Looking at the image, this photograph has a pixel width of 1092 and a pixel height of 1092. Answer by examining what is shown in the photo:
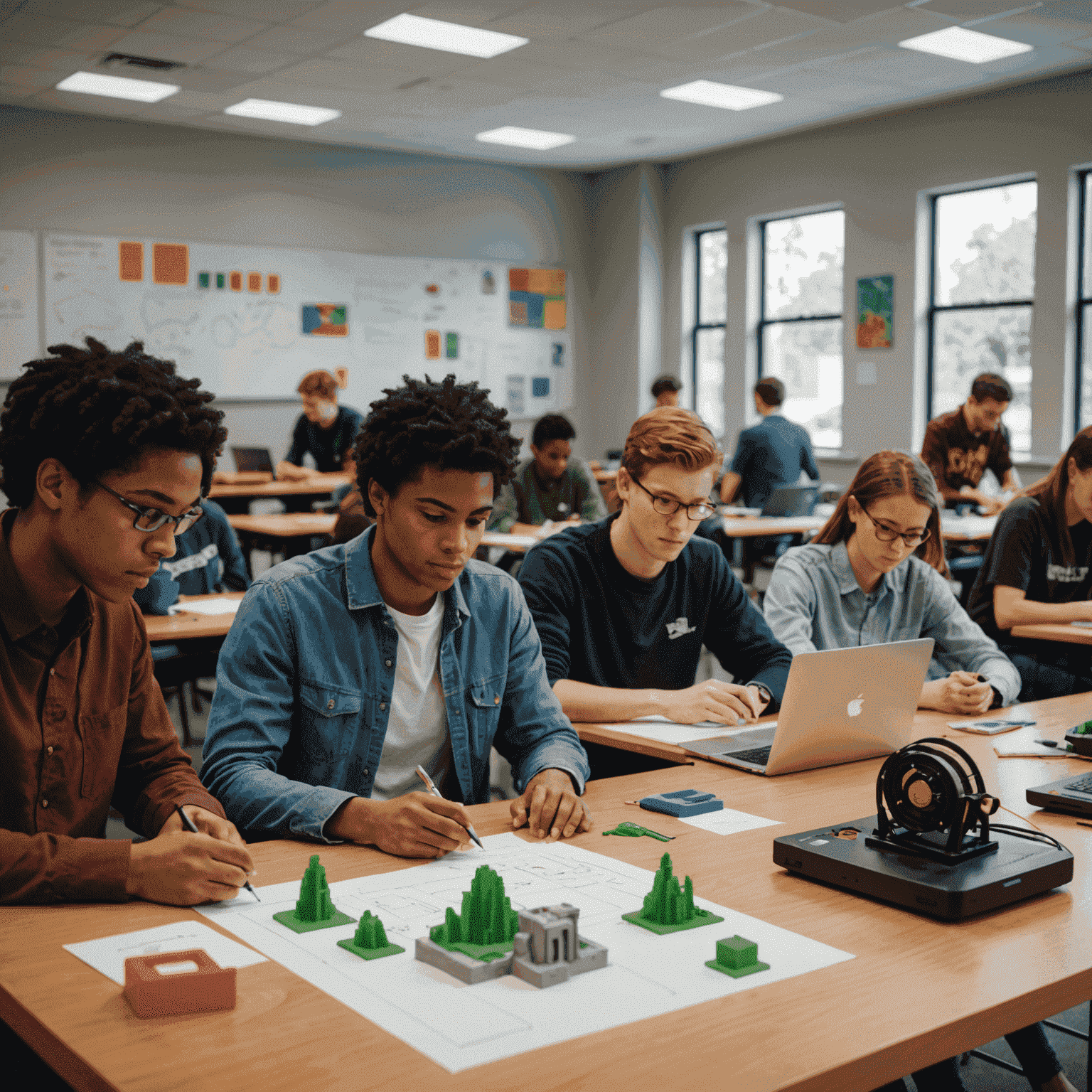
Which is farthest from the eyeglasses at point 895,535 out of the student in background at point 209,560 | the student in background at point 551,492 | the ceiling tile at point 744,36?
the ceiling tile at point 744,36

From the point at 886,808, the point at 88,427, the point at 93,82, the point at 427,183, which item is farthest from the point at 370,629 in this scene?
the point at 427,183

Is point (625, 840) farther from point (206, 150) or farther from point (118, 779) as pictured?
point (206, 150)

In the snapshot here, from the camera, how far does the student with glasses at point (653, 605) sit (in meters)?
2.30

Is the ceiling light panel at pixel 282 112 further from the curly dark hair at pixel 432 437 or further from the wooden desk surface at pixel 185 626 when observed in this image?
the curly dark hair at pixel 432 437

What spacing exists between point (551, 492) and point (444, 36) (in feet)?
8.57

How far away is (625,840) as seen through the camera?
1.60m

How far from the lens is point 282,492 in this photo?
23.5 ft

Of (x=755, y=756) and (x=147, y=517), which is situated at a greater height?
(x=147, y=517)

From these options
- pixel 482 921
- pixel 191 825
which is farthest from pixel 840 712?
pixel 191 825

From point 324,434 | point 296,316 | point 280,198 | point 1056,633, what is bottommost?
point 1056,633

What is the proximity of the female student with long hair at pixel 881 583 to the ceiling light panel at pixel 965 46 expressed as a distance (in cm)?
486

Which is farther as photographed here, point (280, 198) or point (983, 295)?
point (280, 198)

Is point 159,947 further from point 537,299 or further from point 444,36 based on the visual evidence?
point 537,299

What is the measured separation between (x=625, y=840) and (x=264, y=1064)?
2.35 feet
